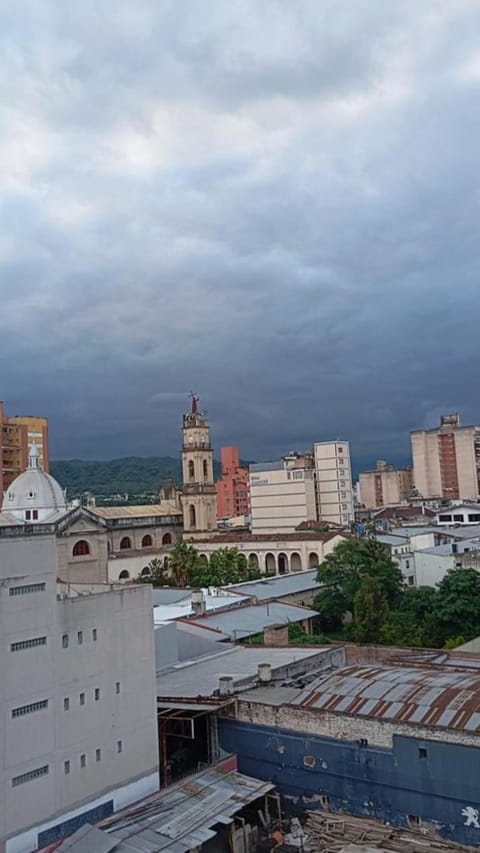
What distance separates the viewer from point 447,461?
134625 millimetres

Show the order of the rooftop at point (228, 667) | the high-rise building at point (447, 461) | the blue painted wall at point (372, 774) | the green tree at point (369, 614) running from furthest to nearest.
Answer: the high-rise building at point (447, 461)
the green tree at point (369, 614)
the rooftop at point (228, 667)
the blue painted wall at point (372, 774)

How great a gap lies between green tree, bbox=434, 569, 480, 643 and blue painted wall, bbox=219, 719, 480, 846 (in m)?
21.7

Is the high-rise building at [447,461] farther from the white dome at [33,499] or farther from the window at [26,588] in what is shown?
the window at [26,588]

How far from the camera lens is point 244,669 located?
3312cm

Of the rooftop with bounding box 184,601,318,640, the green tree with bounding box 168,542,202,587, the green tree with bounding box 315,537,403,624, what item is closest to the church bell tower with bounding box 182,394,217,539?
the green tree with bounding box 168,542,202,587

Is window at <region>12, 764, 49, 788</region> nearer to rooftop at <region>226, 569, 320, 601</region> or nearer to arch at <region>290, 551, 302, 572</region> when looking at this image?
rooftop at <region>226, 569, 320, 601</region>

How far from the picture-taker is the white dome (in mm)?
69188

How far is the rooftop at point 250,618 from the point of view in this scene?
42.3 m

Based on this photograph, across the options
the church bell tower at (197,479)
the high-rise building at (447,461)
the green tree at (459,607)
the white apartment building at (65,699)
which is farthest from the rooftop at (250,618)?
the high-rise building at (447,461)

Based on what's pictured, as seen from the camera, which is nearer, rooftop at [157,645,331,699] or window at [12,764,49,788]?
window at [12,764,49,788]

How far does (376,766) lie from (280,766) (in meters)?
3.78

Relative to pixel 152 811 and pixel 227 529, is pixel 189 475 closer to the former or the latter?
pixel 227 529

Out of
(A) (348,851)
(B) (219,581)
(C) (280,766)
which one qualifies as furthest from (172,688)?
(B) (219,581)

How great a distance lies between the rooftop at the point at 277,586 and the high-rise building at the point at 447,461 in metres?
74.4
